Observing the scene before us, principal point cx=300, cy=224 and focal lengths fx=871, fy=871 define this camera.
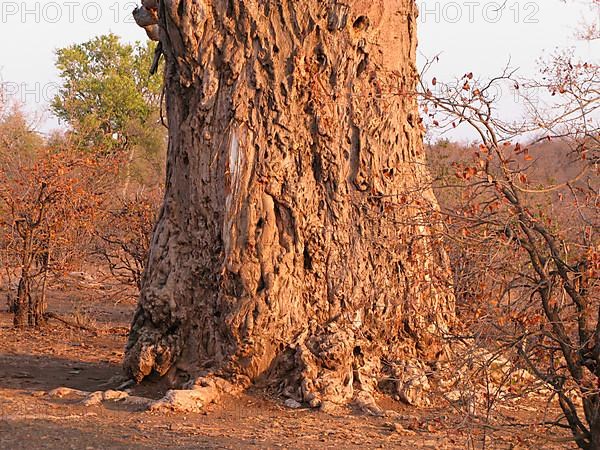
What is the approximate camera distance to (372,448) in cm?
629

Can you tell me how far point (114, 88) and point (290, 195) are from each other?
23.3 meters

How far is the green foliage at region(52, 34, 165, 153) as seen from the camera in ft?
97.1

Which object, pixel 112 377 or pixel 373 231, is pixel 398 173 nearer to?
pixel 373 231

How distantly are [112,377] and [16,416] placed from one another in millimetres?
2017

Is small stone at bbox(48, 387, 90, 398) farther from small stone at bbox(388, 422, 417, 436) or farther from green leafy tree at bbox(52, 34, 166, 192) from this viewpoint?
green leafy tree at bbox(52, 34, 166, 192)

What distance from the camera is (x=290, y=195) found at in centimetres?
782

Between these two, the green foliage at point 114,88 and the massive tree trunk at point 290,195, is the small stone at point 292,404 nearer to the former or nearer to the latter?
the massive tree trunk at point 290,195

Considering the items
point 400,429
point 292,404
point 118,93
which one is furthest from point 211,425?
point 118,93

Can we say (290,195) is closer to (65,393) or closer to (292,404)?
(292,404)

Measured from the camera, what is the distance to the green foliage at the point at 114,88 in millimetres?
29609

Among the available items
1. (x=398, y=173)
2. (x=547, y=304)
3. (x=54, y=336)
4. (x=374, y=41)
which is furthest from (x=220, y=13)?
(x=54, y=336)

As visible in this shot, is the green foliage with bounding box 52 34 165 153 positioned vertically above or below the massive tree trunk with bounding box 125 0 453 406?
above

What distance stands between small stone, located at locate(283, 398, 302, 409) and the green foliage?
22.4m

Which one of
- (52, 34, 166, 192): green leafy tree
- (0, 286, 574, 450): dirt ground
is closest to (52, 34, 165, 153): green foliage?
(52, 34, 166, 192): green leafy tree
